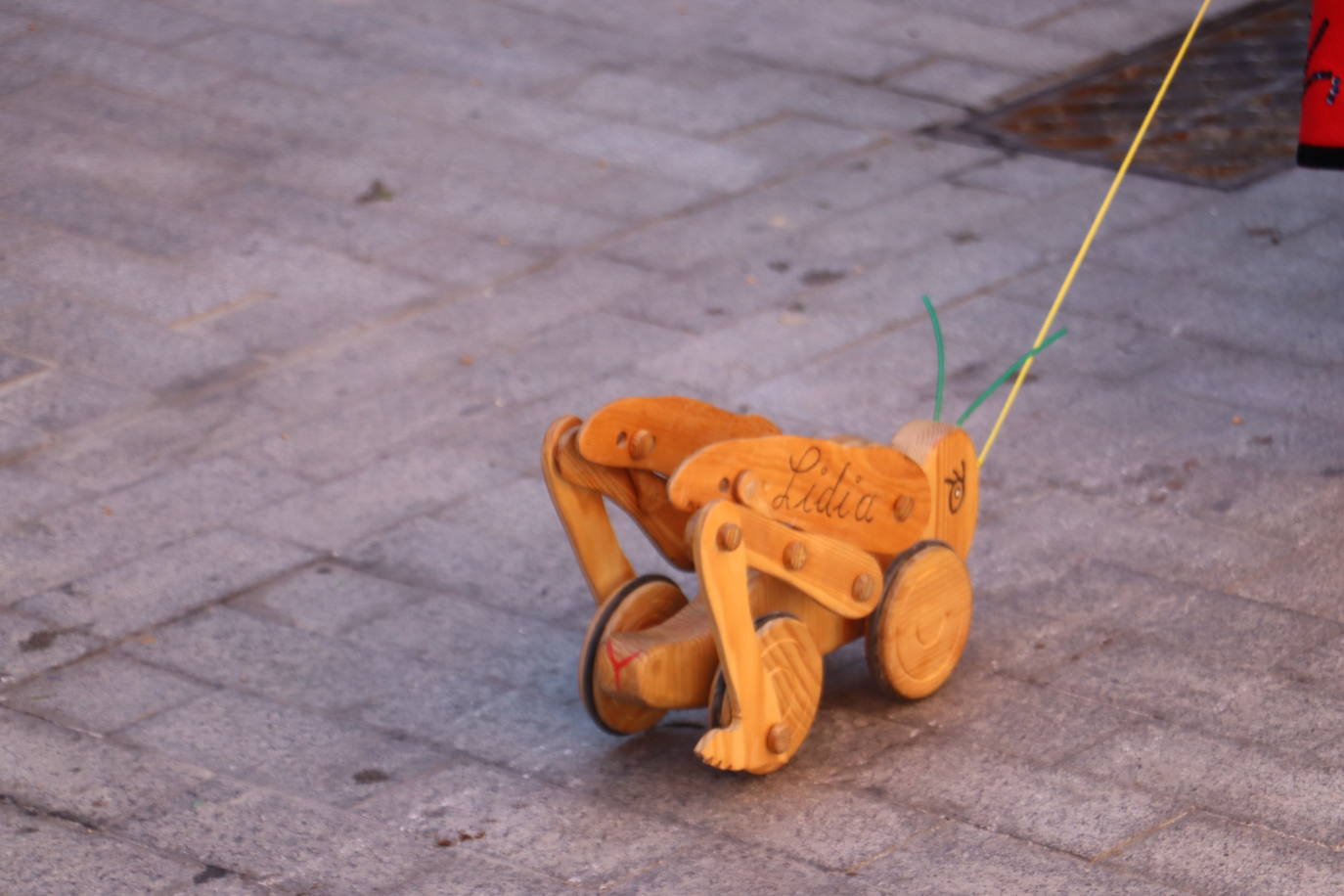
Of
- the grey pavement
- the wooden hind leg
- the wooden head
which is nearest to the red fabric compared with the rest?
the grey pavement

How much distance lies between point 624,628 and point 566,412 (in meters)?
1.53

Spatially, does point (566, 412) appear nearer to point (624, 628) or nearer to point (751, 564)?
point (624, 628)

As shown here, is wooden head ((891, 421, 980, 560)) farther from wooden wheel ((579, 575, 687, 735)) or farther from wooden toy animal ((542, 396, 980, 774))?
wooden wheel ((579, 575, 687, 735))

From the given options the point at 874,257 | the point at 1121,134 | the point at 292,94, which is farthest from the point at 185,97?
the point at 1121,134

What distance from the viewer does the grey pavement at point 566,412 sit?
3.51 metres

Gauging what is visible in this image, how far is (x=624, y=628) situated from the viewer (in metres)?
3.72

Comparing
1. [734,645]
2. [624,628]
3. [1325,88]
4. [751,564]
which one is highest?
[1325,88]

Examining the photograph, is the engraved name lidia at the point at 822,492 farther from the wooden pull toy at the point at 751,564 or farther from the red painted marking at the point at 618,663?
the red painted marking at the point at 618,663

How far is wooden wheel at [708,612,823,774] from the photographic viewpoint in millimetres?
3533

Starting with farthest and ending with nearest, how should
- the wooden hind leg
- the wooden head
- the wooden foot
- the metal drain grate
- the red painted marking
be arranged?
1. the metal drain grate
2. the wooden head
3. the red painted marking
4. the wooden foot
5. the wooden hind leg

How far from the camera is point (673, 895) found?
3.28m

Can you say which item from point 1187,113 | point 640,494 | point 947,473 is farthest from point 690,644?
point 1187,113

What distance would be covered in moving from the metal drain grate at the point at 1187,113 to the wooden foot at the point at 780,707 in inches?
151

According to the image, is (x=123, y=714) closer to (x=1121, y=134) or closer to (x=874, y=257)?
(x=874, y=257)
